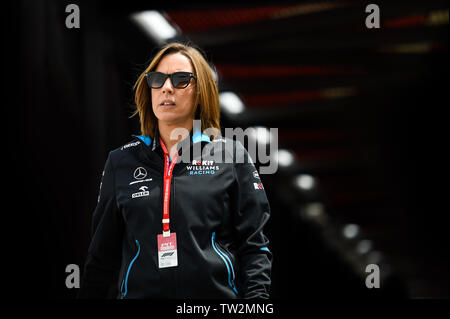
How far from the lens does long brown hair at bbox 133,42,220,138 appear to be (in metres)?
2.67

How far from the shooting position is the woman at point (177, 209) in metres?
2.41

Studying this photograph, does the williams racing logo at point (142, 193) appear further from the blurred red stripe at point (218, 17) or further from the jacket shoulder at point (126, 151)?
the blurred red stripe at point (218, 17)

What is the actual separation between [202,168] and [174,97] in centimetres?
29

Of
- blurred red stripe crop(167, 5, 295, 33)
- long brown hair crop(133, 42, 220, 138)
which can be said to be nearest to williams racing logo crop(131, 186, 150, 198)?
long brown hair crop(133, 42, 220, 138)

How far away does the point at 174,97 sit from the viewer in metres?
2.61

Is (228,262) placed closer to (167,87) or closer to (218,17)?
(167,87)

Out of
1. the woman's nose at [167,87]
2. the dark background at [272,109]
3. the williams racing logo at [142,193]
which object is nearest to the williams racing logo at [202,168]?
the williams racing logo at [142,193]

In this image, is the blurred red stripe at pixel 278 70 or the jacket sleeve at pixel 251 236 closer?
the jacket sleeve at pixel 251 236

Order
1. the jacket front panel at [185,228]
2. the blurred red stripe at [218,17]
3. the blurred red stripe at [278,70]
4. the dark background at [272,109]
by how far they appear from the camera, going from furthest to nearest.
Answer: the blurred red stripe at [278,70] < the blurred red stripe at [218,17] < the dark background at [272,109] < the jacket front panel at [185,228]

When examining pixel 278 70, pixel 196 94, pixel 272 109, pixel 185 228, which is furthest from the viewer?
pixel 272 109

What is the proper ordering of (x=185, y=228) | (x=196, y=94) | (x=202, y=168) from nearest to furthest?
(x=185, y=228), (x=202, y=168), (x=196, y=94)

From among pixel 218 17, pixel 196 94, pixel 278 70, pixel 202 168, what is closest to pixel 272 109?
pixel 278 70

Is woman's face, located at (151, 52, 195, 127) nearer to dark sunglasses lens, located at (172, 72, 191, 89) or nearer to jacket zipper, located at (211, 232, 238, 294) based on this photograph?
dark sunglasses lens, located at (172, 72, 191, 89)
